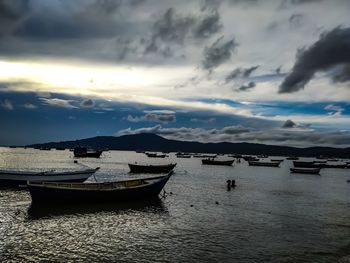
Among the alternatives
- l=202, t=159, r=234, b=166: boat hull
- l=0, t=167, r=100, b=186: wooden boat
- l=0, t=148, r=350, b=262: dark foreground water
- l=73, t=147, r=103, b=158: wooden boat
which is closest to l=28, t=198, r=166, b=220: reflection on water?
l=0, t=148, r=350, b=262: dark foreground water

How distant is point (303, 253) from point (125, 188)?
17.4m

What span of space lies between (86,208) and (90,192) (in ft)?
5.43

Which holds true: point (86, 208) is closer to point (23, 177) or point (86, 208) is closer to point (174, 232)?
point (174, 232)

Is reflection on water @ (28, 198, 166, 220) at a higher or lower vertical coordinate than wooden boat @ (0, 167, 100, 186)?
lower

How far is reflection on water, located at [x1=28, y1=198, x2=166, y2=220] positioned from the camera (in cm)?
2789

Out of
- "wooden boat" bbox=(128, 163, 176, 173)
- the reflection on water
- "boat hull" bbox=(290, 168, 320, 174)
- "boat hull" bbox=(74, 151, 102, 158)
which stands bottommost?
the reflection on water

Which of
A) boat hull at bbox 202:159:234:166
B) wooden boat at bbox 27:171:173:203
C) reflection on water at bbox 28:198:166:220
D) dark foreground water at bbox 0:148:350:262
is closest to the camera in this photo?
dark foreground water at bbox 0:148:350:262

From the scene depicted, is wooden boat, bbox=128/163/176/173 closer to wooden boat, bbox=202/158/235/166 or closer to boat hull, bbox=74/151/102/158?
wooden boat, bbox=202/158/235/166

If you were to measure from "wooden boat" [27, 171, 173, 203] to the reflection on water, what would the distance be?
0.50 m

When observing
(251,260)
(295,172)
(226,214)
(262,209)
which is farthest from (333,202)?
(295,172)

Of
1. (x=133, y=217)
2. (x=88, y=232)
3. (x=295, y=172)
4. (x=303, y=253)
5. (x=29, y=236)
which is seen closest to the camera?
(x=303, y=253)

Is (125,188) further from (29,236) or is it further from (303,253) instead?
(303,253)

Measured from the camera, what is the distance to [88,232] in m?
22.7

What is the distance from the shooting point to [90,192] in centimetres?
3164
